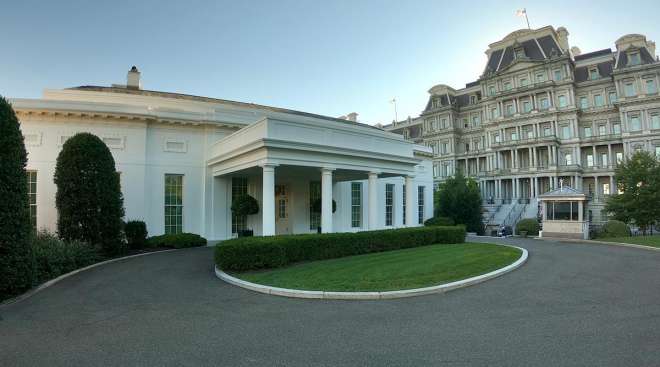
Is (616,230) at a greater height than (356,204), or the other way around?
(356,204)

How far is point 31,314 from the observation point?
6629 mm

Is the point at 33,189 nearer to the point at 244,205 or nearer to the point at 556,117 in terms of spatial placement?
the point at 244,205

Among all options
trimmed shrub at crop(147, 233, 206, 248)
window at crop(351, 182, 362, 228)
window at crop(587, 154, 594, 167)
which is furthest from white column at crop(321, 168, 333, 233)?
window at crop(587, 154, 594, 167)

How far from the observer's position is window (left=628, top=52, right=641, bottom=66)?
41812mm

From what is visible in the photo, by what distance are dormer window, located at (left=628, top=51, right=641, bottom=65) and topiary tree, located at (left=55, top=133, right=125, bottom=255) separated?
55386 millimetres

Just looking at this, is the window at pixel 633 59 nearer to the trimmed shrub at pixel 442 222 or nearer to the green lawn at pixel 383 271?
the trimmed shrub at pixel 442 222

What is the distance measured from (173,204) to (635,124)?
170 ft

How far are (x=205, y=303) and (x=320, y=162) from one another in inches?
330

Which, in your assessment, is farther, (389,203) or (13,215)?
(389,203)

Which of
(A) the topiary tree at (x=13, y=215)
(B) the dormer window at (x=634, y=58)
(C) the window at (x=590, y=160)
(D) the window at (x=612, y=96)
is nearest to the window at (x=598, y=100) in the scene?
(D) the window at (x=612, y=96)

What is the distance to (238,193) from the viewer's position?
65.1ft

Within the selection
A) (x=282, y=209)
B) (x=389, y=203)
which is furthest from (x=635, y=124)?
(x=282, y=209)

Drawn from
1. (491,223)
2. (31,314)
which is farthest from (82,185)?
(491,223)

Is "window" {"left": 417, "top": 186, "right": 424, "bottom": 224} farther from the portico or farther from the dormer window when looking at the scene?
the dormer window
